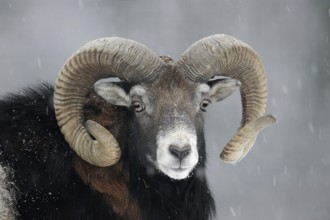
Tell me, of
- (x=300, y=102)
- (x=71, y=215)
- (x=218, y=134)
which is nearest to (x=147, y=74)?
(x=71, y=215)

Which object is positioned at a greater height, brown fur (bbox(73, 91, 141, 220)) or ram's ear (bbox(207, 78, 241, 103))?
ram's ear (bbox(207, 78, 241, 103))

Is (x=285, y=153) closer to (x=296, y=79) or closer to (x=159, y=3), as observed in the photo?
(x=296, y=79)

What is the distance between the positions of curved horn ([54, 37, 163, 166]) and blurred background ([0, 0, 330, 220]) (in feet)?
51.3

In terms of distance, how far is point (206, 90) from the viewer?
510 inches

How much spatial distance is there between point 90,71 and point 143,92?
804 mm

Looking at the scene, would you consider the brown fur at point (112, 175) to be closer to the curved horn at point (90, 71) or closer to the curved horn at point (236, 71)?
the curved horn at point (90, 71)

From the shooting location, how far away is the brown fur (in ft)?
42.2

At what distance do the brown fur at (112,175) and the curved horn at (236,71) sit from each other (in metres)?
1.11

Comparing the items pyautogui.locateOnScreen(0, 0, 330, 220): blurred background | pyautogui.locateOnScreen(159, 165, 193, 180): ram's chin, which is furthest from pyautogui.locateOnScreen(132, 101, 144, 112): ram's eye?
pyautogui.locateOnScreen(0, 0, 330, 220): blurred background

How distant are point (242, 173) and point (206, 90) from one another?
62.0 feet

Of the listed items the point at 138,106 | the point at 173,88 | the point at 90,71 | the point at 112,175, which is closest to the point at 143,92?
the point at 138,106

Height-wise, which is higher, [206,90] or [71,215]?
[206,90]

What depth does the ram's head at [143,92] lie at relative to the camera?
493 inches

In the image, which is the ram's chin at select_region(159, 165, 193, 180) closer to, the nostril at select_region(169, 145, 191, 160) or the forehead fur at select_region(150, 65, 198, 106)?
the nostril at select_region(169, 145, 191, 160)
